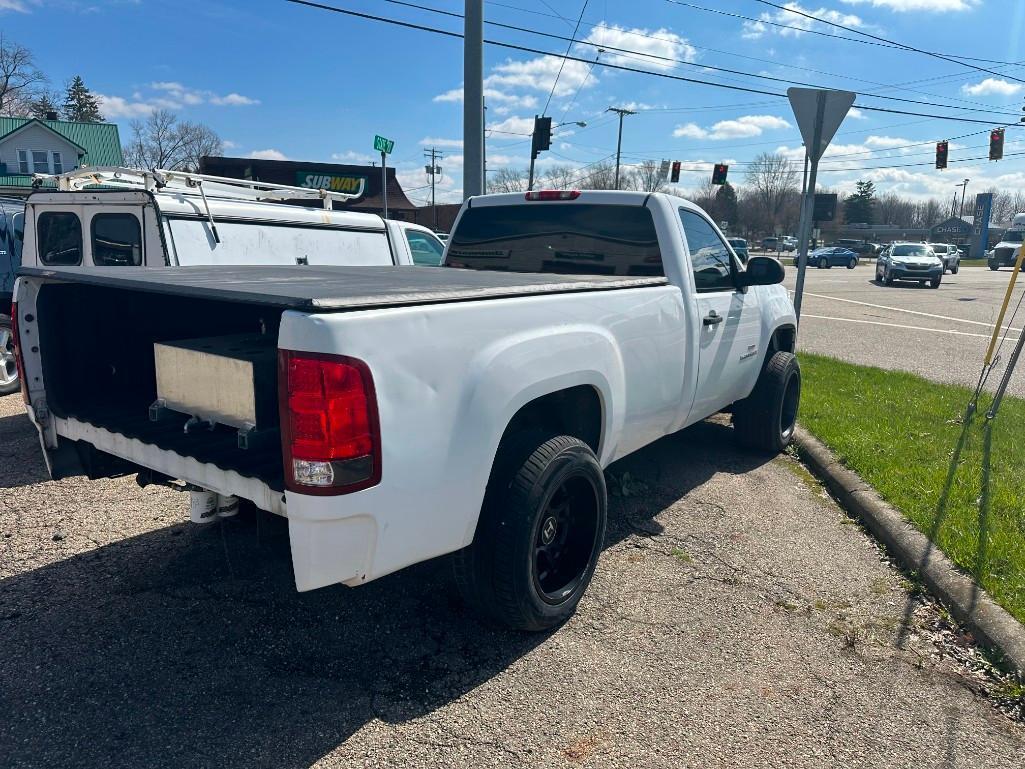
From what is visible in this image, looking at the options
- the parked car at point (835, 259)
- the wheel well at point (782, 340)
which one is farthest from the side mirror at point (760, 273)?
the parked car at point (835, 259)

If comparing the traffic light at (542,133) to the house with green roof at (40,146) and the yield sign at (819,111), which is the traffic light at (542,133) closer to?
the yield sign at (819,111)

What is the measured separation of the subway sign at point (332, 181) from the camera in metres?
31.1

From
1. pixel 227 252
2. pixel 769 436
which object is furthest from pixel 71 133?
pixel 769 436

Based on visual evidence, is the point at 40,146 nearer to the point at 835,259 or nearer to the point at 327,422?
the point at 835,259

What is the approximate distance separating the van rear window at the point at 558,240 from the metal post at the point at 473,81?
16.9 feet

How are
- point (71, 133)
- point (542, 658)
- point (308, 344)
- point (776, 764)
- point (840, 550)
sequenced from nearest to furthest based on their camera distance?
point (308, 344) → point (776, 764) → point (542, 658) → point (840, 550) → point (71, 133)

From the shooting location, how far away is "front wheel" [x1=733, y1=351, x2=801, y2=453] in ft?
18.5

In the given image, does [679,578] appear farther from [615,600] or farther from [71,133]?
[71,133]

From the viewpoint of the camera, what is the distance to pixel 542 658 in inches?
119

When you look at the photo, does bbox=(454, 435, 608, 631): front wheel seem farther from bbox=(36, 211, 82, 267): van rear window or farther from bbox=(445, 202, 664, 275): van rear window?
bbox=(36, 211, 82, 267): van rear window

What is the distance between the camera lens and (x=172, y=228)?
5.66 meters

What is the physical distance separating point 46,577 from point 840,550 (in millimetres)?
4238

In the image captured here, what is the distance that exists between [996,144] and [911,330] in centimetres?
1707

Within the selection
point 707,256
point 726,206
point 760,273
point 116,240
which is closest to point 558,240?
point 707,256
